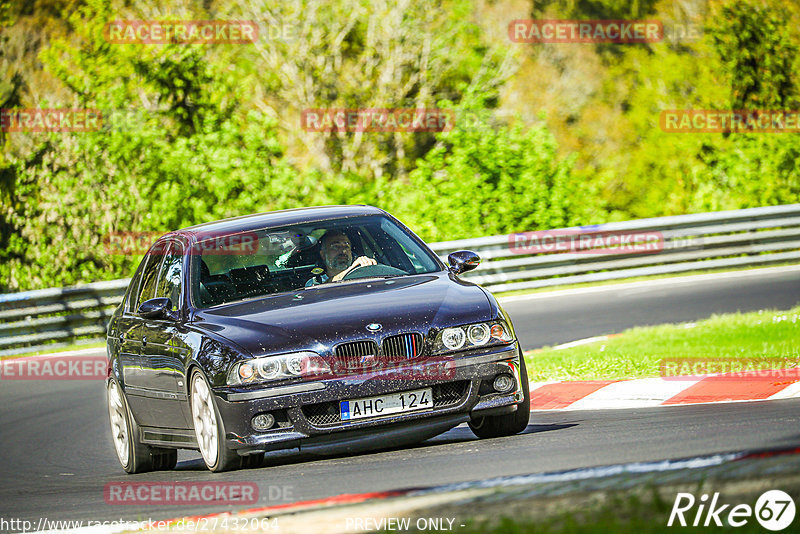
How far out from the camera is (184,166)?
2402 cm

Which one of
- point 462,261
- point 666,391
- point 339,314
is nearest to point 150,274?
point 462,261

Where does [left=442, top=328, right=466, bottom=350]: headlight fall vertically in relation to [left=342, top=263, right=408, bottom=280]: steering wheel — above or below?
below

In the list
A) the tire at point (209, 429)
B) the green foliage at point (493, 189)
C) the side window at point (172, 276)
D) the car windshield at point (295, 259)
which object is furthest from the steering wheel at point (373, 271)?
the green foliage at point (493, 189)

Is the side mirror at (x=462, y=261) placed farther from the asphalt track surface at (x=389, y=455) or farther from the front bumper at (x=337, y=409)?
the front bumper at (x=337, y=409)

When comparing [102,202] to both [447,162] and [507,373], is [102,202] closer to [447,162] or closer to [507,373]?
[447,162]

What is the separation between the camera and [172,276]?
8391 mm

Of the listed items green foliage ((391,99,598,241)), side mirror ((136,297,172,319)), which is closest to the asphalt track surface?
side mirror ((136,297,172,319))

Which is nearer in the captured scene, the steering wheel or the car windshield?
the car windshield

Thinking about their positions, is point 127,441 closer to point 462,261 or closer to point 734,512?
point 462,261

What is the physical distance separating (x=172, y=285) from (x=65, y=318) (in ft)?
32.9

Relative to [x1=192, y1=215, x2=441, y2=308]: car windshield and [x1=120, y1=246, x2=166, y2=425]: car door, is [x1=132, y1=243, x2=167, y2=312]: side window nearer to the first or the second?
[x1=120, y1=246, x2=166, y2=425]: car door

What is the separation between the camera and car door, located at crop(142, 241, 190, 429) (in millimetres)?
7621

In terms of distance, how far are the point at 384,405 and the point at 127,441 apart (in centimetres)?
236

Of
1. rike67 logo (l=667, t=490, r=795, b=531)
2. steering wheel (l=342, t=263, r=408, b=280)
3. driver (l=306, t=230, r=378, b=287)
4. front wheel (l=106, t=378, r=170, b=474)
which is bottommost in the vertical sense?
front wheel (l=106, t=378, r=170, b=474)
